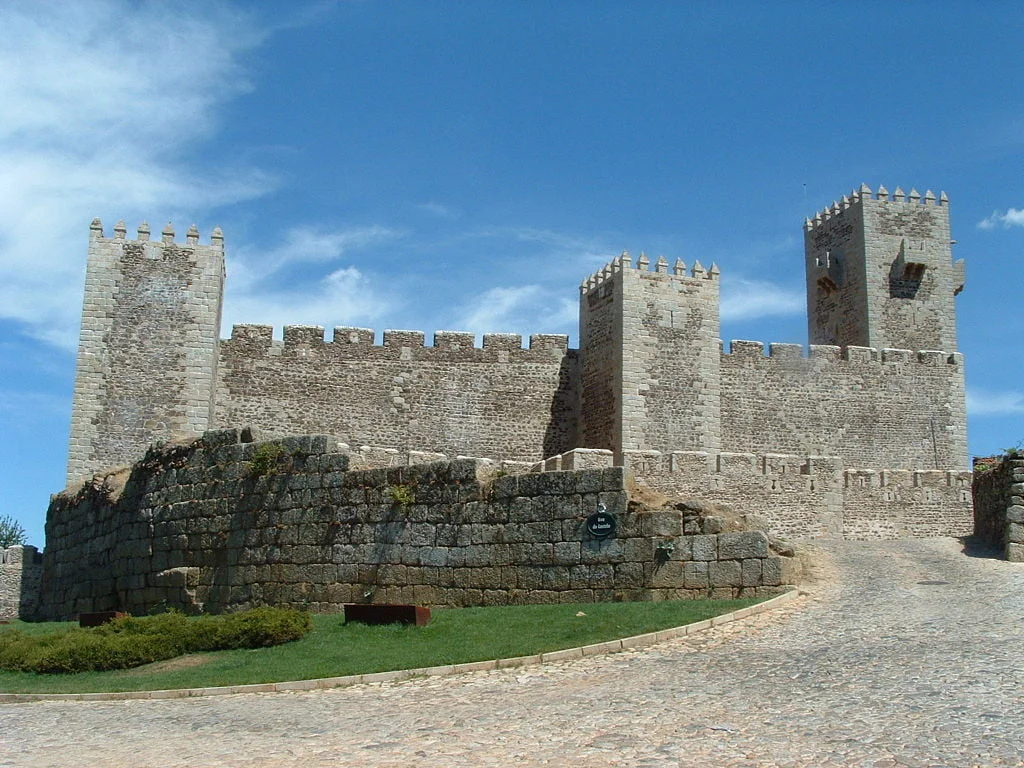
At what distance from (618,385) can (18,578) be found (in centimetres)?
1605

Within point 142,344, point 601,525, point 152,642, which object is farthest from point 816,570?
point 142,344

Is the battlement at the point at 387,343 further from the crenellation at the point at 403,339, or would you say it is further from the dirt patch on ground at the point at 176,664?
the dirt patch on ground at the point at 176,664

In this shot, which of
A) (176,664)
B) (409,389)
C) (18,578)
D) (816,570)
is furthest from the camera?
(409,389)

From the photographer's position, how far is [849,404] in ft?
118

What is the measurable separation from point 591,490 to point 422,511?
2.51m

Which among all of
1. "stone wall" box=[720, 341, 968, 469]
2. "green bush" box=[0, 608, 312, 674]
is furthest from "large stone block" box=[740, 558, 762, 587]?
"stone wall" box=[720, 341, 968, 469]

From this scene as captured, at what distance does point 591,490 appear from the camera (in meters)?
15.3

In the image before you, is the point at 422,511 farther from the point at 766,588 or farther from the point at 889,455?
the point at 889,455

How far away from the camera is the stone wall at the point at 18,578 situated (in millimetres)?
30188

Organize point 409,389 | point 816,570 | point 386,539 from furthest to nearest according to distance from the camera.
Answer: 1. point 409,389
2. point 386,539
3. point 816,570

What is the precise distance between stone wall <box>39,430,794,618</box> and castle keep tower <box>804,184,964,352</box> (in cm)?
2627

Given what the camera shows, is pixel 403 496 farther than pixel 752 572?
Yes

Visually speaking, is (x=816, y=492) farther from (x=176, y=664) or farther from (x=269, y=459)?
(x=176, y=664)

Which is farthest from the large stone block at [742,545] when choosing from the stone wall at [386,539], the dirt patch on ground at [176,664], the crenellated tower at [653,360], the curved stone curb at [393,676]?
the crenellated tower at [653,360]
